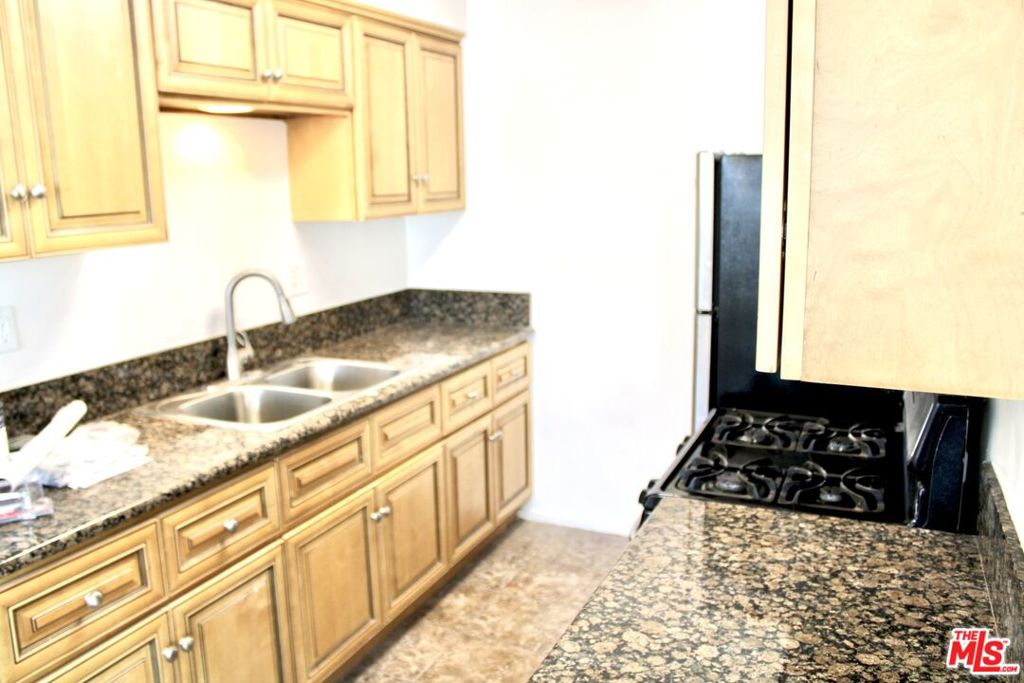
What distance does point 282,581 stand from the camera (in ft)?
7.46

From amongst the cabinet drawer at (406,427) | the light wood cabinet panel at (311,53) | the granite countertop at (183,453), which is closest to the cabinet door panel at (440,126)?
the light wood cabinet panel at (311,53)

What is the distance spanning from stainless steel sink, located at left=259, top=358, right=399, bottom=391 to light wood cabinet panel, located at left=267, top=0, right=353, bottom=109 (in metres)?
0.91

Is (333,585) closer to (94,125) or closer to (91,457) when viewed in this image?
(91,457)

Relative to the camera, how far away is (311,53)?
2.66 m

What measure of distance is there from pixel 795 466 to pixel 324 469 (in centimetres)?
127

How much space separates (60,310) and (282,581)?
961 mm

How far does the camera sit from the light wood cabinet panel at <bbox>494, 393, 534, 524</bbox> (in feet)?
11.6

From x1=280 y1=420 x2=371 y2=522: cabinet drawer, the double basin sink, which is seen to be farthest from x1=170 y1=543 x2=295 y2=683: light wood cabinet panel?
the double basin sink

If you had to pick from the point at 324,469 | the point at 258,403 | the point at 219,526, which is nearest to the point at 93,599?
the point at 219,526

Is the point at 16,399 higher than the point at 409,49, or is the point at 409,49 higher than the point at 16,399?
the point at 409,49


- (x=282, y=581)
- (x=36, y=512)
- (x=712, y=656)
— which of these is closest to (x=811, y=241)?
(x=712, y=656)

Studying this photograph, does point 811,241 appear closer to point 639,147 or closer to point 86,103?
point 86,103

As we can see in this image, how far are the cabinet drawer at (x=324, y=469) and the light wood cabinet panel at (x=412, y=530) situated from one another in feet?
0.54

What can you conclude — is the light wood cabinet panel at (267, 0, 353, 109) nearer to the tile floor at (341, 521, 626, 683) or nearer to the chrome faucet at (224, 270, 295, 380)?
the chrome faucet at (224, 270, 295, 380)
